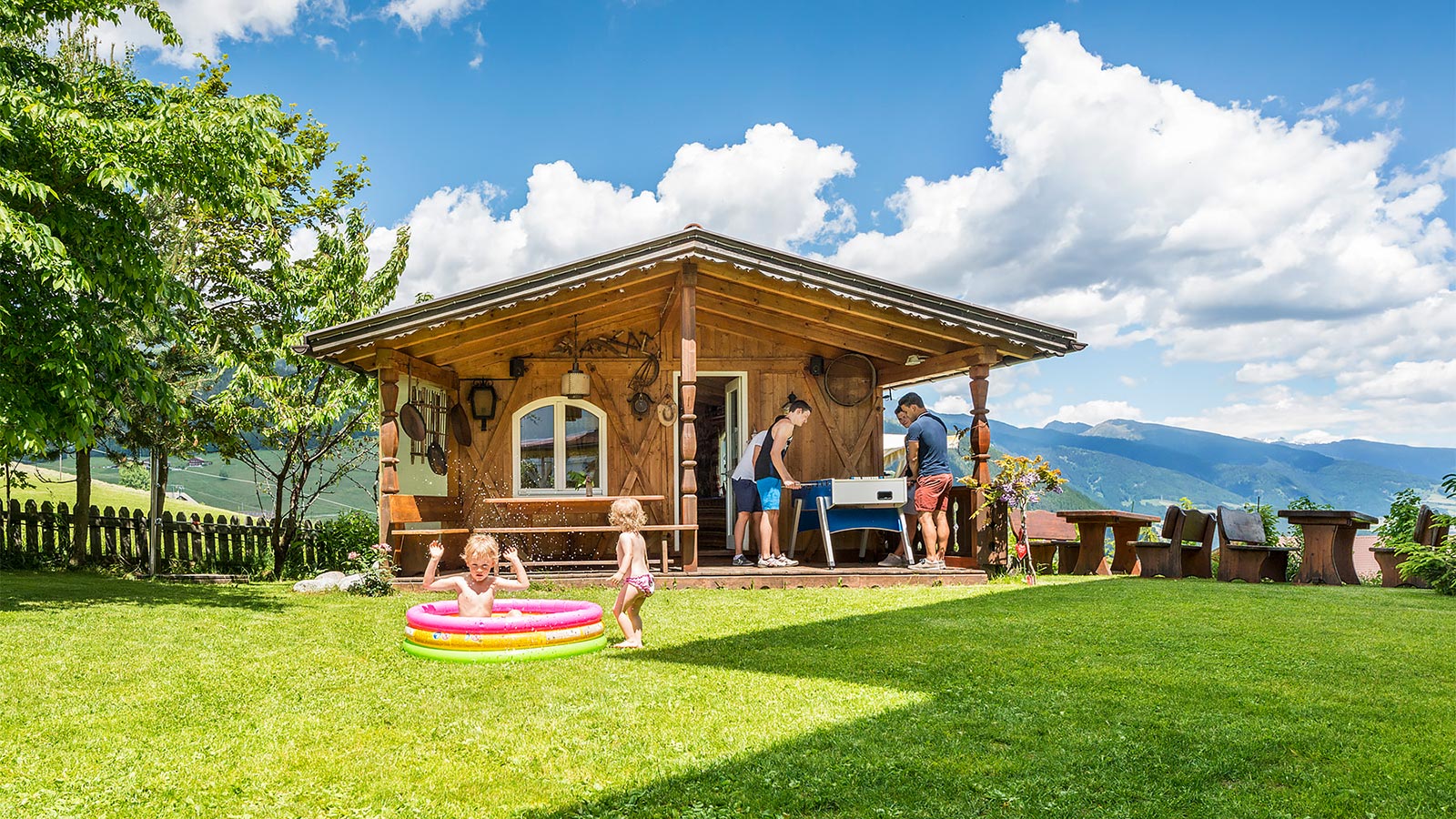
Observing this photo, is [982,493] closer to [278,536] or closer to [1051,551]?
[1051,551]

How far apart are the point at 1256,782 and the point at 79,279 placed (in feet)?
29.2

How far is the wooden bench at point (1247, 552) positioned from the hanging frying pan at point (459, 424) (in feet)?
29.5

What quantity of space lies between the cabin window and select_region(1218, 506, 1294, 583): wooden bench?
7.36 m

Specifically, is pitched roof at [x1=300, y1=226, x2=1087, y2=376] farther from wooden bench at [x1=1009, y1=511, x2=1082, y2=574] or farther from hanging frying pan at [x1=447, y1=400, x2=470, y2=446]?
wooden bench at [x1=1009, y1=511, x2=1082, y2=574]

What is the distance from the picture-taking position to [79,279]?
316 inches

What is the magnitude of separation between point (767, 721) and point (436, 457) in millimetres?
8400

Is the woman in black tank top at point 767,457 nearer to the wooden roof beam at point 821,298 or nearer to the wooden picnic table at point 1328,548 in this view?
the wooden roof beam at point 821,298

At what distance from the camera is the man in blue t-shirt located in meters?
10.4

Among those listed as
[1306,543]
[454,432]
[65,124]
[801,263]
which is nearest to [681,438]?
[801,263]

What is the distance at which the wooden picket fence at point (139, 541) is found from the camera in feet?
41.5

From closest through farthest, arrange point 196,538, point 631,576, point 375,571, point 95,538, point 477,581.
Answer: point 631,576
point 477,581
point 375,571
point 95,538
point 196,538

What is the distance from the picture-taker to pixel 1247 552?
35.5 ft

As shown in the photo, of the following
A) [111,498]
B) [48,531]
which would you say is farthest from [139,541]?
[111,498]

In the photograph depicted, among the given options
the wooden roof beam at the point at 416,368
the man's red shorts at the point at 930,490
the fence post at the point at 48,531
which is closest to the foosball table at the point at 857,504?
the man's red shorts at the point at 930,490
